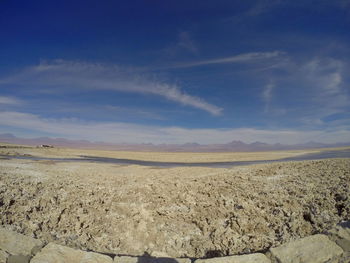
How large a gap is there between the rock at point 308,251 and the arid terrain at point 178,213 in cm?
159

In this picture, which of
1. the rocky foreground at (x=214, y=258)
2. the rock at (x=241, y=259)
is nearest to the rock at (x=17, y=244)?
the rocky foreground at (x=214, y=258)

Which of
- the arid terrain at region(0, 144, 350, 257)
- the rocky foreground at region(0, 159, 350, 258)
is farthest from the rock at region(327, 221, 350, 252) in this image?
the arid terrain at region(0, 144, 350, 257)

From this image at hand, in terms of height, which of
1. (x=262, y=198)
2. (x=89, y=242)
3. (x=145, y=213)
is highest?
(x=262, y=198)

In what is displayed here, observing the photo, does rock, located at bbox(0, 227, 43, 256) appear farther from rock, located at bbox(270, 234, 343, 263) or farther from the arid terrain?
rock, located at bbox(270, 234, 343, 263)

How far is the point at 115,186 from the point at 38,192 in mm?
3054

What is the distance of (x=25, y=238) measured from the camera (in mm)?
4301

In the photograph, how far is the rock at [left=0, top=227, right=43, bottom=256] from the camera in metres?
3.99

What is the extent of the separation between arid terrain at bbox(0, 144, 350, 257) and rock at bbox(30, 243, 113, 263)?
7.21 ft

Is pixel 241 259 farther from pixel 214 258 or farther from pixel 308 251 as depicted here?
pixel 308 251

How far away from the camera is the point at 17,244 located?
410cm

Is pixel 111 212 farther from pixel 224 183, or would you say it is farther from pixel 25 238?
pixel 224 183

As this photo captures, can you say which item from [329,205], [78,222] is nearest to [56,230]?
[78,222]

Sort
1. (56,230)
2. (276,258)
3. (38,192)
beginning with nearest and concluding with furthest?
(276,258)
(56,230)
(38,192)

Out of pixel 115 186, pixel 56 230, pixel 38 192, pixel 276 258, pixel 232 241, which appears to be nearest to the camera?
pixel 276 258
